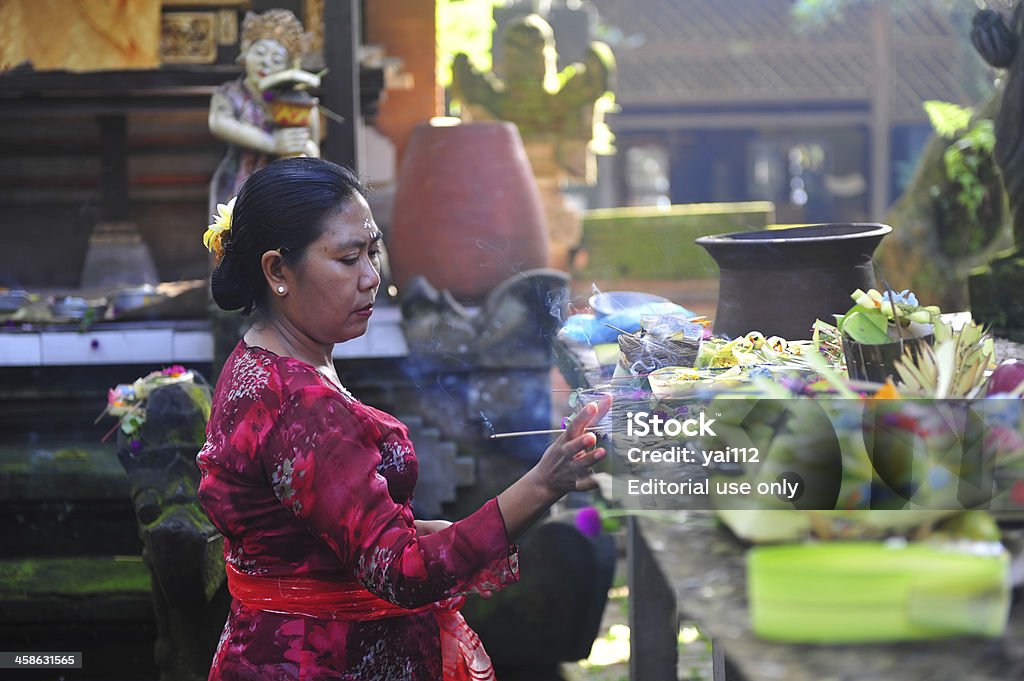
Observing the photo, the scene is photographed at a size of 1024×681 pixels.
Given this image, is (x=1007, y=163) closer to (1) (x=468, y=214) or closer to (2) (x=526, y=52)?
(1) (x=468, y=214)

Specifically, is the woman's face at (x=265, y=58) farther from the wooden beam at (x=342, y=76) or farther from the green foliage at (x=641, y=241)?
the green foliage at (x=641, y=241)

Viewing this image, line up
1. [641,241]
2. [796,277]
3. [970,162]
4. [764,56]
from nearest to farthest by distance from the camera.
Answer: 1. [796,277]
2. [970,162]
3. [641,241]
4. [764,56]

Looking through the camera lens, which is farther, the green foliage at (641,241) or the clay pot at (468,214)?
the green foliage at (641,241)

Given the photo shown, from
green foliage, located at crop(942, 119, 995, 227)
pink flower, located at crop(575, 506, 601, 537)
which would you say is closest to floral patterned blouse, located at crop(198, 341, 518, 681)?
pink flower, located at crop(575, 506, 601, 537)

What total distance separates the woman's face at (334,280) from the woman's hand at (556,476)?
0.48 meters

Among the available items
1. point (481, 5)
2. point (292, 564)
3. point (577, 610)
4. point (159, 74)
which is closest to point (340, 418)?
point (292, 564)

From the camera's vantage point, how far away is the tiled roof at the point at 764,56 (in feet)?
63.8

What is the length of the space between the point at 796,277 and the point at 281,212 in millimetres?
1745

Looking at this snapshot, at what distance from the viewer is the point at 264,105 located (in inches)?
224

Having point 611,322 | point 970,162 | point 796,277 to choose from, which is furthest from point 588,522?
point 970,162

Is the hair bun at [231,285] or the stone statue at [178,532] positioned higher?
the hair bun at [231,285]

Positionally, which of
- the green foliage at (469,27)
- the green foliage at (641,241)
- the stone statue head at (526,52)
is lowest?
the green foliage at (641,241)

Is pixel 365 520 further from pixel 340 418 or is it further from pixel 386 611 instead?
pixel 386 611

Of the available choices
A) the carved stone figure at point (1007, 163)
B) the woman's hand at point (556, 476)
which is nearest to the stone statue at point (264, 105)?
the carved stone figure at point (1007, 163)
